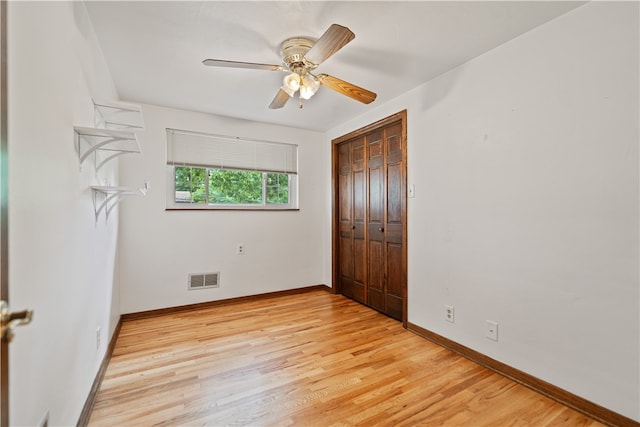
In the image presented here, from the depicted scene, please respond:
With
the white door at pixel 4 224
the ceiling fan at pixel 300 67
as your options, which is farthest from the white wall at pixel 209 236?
the white door at pixel 4 224

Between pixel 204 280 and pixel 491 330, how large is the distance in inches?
110

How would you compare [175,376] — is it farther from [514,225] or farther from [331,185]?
[331,185]

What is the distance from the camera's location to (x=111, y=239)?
7.63 feet

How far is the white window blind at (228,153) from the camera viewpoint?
3172mm

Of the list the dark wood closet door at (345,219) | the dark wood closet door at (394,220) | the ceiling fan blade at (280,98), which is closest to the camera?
the ceiling fan blade at (280,98)

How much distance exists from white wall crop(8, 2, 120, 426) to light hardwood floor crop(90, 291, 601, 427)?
40 centimetres

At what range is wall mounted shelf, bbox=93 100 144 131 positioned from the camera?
5.73 feet

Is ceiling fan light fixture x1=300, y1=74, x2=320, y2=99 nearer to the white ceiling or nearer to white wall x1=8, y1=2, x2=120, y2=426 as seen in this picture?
the white ceiling

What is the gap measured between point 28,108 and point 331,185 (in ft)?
10.4

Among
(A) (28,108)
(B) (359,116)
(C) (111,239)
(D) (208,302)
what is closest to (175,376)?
(C) (111,239)

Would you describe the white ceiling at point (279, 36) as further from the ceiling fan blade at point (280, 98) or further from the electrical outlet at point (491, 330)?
the electrical outlet at point (491, 330)

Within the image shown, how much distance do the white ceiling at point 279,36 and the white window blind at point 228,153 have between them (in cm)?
61

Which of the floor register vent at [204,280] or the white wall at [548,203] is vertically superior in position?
the white wall at [548,203]

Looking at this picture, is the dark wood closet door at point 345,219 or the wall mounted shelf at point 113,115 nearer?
the wall mounted shelf at point 113,115
